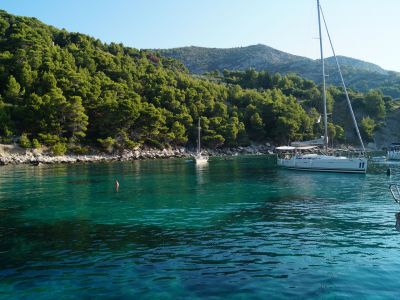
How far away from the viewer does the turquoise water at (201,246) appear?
1093 centimetres

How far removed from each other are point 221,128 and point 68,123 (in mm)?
46085

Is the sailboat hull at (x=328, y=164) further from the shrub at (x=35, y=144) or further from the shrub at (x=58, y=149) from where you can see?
the shrub at (x=35, y=144)

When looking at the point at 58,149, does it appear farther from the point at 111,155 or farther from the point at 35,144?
the point at 111,155

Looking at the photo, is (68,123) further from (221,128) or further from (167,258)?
(167,258)

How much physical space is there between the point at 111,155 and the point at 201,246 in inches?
2884

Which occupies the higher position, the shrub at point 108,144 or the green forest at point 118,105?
the green forest at point 118,105

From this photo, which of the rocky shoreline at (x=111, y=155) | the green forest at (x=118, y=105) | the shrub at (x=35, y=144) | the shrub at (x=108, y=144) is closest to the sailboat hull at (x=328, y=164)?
the rocky shoreline at (x=111, y=155)

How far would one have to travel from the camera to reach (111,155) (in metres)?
85.6

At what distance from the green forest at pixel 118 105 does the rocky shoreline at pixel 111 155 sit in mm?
1910

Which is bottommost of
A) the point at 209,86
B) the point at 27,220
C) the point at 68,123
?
the point at 27,220

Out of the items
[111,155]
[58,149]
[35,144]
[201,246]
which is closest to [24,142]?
[35,144]

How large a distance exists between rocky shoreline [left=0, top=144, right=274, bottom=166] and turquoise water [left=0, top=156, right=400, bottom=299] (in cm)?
4431

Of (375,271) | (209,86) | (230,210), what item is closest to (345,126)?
(209,86)

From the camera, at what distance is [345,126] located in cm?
15212
